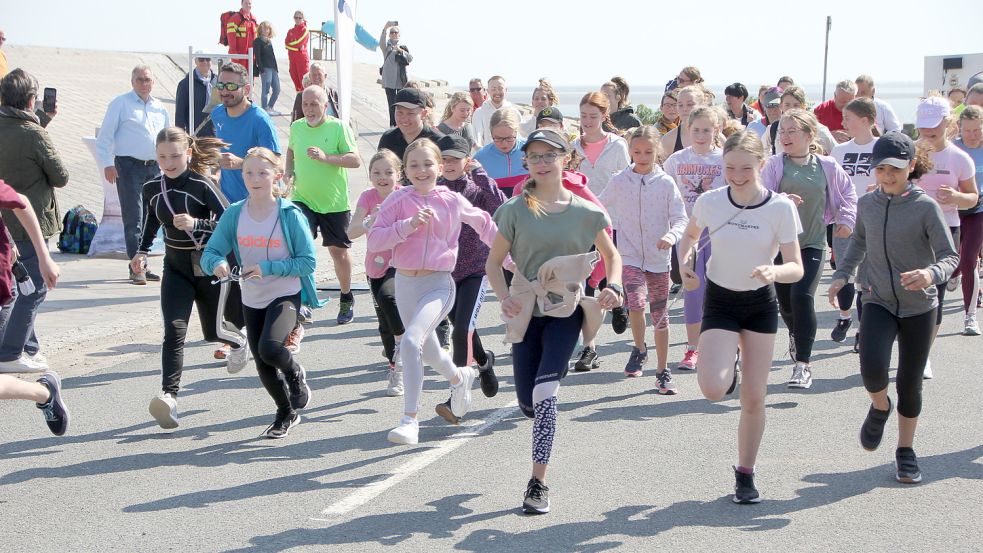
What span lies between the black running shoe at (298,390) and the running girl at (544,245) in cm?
174

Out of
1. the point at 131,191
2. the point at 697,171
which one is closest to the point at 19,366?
the point at 131,191

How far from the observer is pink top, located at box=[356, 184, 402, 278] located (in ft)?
25.4

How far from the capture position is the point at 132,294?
12.0m

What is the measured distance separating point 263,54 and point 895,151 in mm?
20811

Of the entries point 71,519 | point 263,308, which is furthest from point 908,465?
point 71,519

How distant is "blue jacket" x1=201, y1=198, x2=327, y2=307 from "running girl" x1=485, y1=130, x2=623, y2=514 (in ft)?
5.09

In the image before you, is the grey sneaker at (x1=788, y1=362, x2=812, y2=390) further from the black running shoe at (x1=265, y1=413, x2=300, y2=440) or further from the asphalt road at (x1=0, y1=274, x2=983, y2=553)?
the black running shoe at (x1=265, y1=413, x2=300, y2=440)

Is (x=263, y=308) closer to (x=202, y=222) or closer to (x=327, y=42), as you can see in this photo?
(x=202, y=222)

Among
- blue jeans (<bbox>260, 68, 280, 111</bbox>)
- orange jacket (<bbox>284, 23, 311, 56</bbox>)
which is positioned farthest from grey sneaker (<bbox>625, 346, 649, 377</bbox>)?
orange jacket (<bbox>284, 23, 311, 56</bbox>)

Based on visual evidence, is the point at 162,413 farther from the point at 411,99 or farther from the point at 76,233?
the point at 76,233

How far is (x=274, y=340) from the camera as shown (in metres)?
6.90

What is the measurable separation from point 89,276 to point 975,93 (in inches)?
386

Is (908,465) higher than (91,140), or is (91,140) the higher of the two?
(91,140)

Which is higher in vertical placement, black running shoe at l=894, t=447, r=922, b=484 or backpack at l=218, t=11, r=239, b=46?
backpack at l=218, t=11, r=239, b=46
